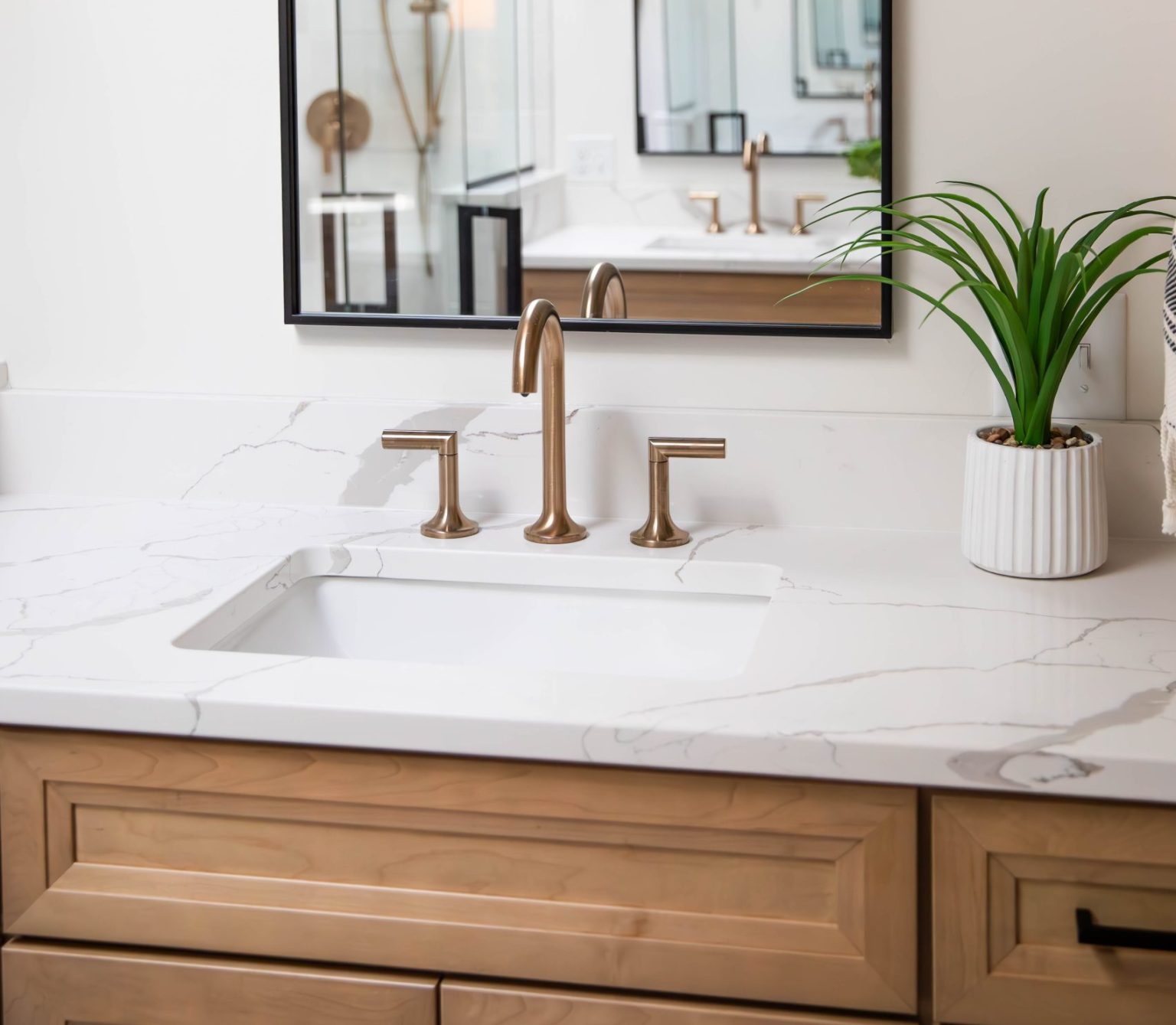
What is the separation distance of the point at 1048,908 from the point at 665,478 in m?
0.62

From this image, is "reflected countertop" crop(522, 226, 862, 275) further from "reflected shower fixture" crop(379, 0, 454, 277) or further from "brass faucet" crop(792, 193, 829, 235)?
"reflected shower fixture" crop(379, 0, 454, 277)

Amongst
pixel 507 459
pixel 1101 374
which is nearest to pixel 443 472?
pixel 507 459

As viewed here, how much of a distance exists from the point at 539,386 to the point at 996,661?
0.65 metres

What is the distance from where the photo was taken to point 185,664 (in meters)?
1.15

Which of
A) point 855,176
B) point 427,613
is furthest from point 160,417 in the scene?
point 855,176

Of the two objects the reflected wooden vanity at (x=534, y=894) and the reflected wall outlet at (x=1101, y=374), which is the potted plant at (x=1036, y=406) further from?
the reflected wooden vanity at (x=534, y=894)

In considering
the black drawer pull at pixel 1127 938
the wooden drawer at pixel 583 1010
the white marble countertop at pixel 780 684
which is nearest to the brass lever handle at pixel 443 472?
the white marble countertop at pixel 780 684

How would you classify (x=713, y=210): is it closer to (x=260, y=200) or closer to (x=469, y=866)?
(x=260, y=200)

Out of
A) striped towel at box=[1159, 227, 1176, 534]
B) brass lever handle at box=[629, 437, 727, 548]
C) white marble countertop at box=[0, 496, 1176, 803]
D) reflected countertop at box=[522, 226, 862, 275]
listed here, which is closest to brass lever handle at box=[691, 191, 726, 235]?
reflected countertop at box=[522, 226, 862, 275]

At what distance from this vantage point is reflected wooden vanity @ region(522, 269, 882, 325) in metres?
1.47

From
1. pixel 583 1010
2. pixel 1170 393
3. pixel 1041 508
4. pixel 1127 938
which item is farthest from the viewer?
pixel 1041 508

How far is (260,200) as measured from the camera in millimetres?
1590

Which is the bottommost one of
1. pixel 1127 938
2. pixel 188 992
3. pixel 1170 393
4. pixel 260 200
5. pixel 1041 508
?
pixel 188 992

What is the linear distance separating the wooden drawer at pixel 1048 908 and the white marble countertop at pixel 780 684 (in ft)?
Answer: 0.12
